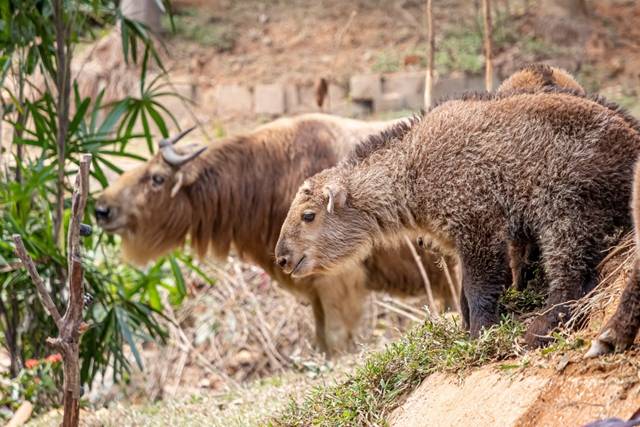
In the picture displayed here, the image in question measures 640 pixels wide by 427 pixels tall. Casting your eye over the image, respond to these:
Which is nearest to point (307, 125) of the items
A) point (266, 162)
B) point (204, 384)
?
point (266, 162)

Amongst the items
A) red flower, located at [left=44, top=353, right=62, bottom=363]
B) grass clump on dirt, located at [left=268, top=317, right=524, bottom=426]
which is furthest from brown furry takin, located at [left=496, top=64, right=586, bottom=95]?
red flower, located at [left=44, top=353, right=62, bottom=363]

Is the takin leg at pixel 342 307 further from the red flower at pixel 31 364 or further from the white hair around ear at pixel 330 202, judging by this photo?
the white hair around ear at pixel 330 202

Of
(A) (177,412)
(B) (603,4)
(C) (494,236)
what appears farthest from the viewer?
(B) (603,4)

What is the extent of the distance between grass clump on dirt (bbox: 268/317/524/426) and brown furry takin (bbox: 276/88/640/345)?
0.13 metres

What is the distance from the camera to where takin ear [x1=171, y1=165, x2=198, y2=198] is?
910 centimetres

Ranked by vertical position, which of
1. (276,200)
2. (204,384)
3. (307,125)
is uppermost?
(307,125)

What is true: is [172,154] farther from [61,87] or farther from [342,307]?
[342,307]

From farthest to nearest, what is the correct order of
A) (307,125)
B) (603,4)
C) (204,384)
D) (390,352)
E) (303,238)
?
(603,4), (204,384), (307,125), (303,238), (390,352)

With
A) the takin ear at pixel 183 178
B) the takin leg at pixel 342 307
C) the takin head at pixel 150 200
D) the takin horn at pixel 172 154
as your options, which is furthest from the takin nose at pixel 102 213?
the takin leg at pixel 342 307

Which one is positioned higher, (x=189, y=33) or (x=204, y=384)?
(x=189, y=33)

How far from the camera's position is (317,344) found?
9617mm

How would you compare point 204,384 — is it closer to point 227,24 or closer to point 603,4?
point 227,24

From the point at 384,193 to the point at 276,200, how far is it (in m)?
4.18

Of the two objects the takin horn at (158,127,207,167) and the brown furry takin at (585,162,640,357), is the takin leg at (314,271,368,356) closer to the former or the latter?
the takin horn at (158,127,207,167)
